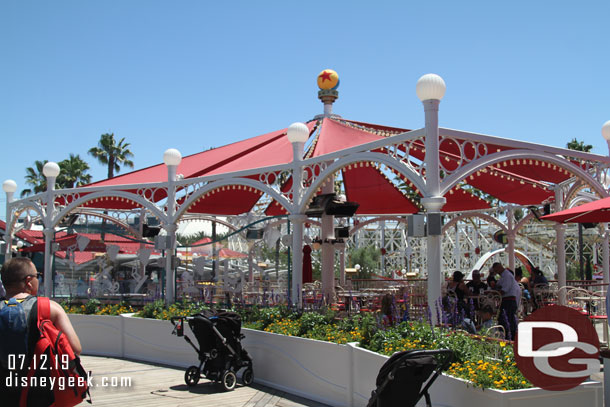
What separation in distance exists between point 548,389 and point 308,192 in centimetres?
584

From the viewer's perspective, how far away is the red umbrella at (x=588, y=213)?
23.4 feet

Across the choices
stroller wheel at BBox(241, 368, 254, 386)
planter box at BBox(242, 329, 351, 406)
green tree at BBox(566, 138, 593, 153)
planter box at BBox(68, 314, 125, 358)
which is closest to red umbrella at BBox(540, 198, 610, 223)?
planter box at BBox(242, 329, 351, 406)

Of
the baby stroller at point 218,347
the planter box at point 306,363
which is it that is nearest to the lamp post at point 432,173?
the planter box at point 306,363

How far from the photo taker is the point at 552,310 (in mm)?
5043

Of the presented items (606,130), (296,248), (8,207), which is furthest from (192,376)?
(8,207)

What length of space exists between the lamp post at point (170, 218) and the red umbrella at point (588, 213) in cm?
730

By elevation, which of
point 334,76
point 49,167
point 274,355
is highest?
point 334,76

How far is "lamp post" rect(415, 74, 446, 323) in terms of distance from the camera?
786 cm

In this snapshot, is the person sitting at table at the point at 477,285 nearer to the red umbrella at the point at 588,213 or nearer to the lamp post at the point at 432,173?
the red umbrella at the point at 588,213

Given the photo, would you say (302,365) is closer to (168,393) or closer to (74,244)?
(168,393)

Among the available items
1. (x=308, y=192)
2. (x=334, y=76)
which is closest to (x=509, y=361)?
(x=308, y=192)

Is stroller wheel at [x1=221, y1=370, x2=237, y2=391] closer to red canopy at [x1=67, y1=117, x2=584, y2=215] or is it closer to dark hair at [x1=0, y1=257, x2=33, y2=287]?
red canopy at [x1=67, y1=117, x2=584, y2=215]

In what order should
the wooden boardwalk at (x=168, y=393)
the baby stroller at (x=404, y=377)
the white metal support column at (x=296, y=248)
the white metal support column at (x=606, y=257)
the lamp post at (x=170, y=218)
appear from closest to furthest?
the baby stroller at (x=404, y=377) < the wooden boardwalk at (x=168, y=393) < the white metal support column at (x=296, y=248) < the lamp post at (x=170, y=218) < the white metal support column at (x=606, y=257)

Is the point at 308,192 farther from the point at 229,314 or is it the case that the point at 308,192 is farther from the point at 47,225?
the point at 47,225
